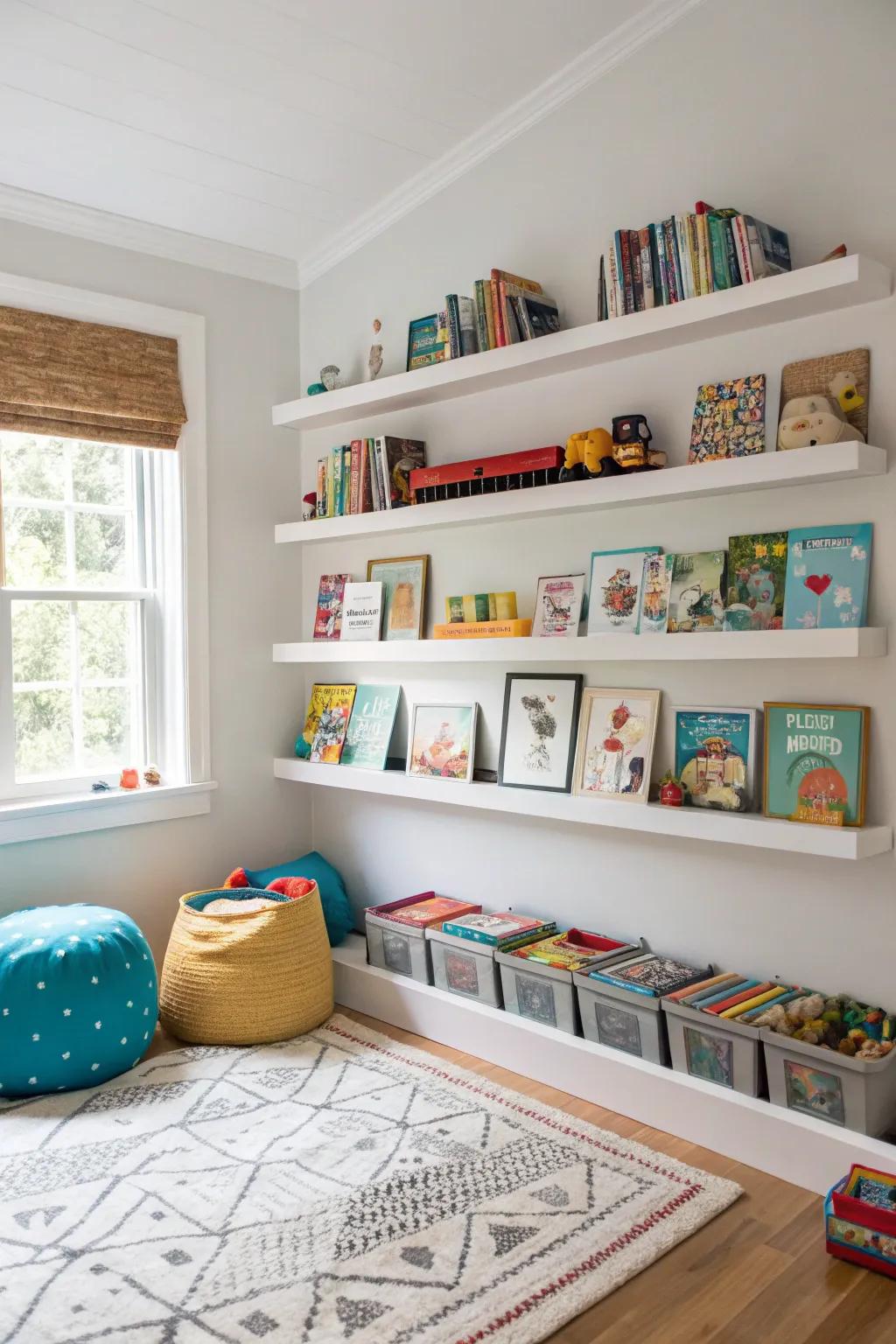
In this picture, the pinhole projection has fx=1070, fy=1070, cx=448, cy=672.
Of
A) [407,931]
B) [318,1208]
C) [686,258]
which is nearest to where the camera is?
[318,1208]

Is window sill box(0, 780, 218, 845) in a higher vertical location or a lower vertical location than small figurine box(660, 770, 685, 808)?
lower

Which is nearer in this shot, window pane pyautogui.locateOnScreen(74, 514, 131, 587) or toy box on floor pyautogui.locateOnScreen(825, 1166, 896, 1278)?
toy box on floor pyautogui.locateOnScreen(825, 1166, 896, 1278)

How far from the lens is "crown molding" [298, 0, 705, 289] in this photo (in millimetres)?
2674

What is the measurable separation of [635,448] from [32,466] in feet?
6.07

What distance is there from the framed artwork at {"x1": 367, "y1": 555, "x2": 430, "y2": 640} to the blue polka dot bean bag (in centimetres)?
124

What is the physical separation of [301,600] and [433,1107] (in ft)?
6.32

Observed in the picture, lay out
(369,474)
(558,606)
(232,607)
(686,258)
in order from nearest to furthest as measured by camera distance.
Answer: (686,258), (558,606), (369,474), (232,607)

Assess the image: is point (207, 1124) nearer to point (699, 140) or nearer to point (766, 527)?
point (766, 527)

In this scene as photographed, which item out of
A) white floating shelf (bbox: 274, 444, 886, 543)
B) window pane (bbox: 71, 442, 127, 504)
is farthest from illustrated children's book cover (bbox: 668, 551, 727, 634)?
window pane (bbox: 71, 442, 127, 504)

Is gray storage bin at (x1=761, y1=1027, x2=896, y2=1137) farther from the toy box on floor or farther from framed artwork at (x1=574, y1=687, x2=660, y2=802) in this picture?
framed artwork at (x1=574, y1=687, x2=660, y2=802)

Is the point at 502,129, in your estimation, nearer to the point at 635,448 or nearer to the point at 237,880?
the point at 635,448

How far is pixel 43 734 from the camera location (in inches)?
131

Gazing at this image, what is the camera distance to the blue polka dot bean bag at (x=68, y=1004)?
8.64 ft

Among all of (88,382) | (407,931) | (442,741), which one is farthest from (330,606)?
(407,931)
